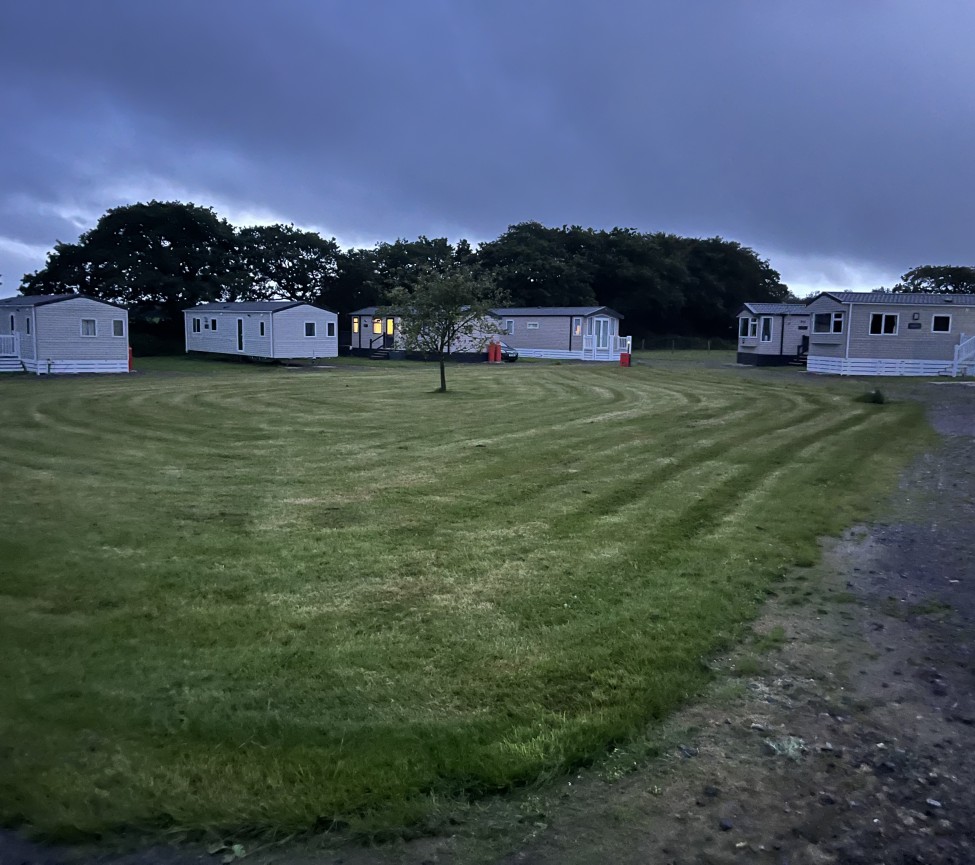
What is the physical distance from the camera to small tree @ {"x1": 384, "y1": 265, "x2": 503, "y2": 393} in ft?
80.9

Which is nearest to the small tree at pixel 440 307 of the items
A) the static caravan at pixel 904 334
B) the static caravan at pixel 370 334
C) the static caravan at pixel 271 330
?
the static caravan at pixel 271 330

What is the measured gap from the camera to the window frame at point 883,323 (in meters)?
35.0

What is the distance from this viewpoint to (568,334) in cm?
4966

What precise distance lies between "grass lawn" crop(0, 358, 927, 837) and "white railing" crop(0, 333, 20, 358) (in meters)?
23.4

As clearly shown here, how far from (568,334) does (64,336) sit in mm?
27138

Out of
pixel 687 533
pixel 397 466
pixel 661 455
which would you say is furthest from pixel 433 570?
pixel 661 455

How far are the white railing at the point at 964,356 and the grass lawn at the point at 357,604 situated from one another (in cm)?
2287

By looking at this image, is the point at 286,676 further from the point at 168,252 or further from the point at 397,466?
the point at 168,252

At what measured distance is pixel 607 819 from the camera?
351 centimetres

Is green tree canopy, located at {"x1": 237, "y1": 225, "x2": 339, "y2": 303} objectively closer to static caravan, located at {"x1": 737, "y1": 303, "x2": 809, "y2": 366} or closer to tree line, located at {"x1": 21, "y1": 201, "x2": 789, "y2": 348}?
tree line, located at {"x1": 21, "y1": 201, "x2": 789, "y2": 348}

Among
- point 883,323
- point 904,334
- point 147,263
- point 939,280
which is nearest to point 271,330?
point 147,263

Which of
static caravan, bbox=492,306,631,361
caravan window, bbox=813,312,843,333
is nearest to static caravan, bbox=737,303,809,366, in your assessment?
caravan window, bbox=813,312,843,333

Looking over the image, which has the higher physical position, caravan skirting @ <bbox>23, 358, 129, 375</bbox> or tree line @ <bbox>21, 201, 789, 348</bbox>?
tree line @ <bbox>21, 201, 789, 348</bbox>

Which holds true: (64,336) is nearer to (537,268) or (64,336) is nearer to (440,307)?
(440,307)
